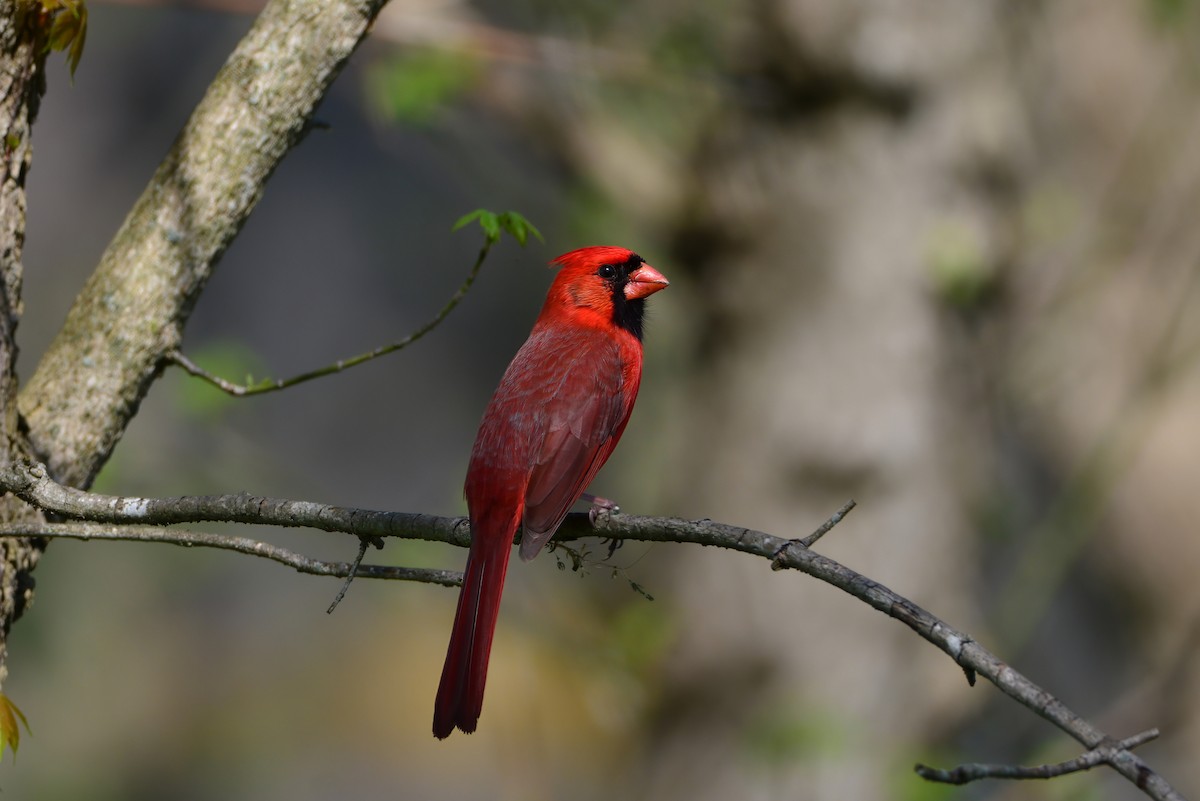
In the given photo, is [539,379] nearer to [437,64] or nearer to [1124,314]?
[437,64]

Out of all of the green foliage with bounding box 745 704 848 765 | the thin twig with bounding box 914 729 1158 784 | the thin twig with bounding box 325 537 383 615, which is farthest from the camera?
the green foliage with bounding box 745 704 848 765

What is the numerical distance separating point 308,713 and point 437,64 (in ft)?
19.6

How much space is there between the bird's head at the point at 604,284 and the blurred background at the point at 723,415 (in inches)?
31.8

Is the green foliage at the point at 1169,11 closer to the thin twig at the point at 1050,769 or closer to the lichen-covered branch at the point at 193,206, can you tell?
the lichen-covered branch at the point at 193,206

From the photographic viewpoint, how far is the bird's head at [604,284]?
3443 millimetres

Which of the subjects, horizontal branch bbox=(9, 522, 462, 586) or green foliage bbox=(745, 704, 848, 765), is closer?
horizontal branch bbox=(9, 522, 462, 586)

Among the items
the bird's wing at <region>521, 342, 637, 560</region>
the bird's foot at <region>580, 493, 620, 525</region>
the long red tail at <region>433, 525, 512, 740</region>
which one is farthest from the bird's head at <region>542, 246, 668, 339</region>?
the long red tail at <region>433, 525, 512, 740</region>

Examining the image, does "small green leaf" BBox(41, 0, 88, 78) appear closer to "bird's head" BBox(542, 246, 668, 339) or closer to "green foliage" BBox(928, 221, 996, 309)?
"bird's head" BBox(542, 246, 668, 339)

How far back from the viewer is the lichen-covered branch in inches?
96.9

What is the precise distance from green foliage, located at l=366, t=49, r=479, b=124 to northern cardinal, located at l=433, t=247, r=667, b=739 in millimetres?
1960

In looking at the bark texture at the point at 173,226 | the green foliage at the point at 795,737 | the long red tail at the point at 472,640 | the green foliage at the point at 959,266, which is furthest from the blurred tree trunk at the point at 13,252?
the green foliage at the point at 959,266

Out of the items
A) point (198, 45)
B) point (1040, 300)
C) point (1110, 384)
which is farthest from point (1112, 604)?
point (198, 45)

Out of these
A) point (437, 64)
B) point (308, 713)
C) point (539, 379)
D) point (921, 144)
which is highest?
point (921, 144)

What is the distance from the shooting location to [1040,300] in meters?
6.95
